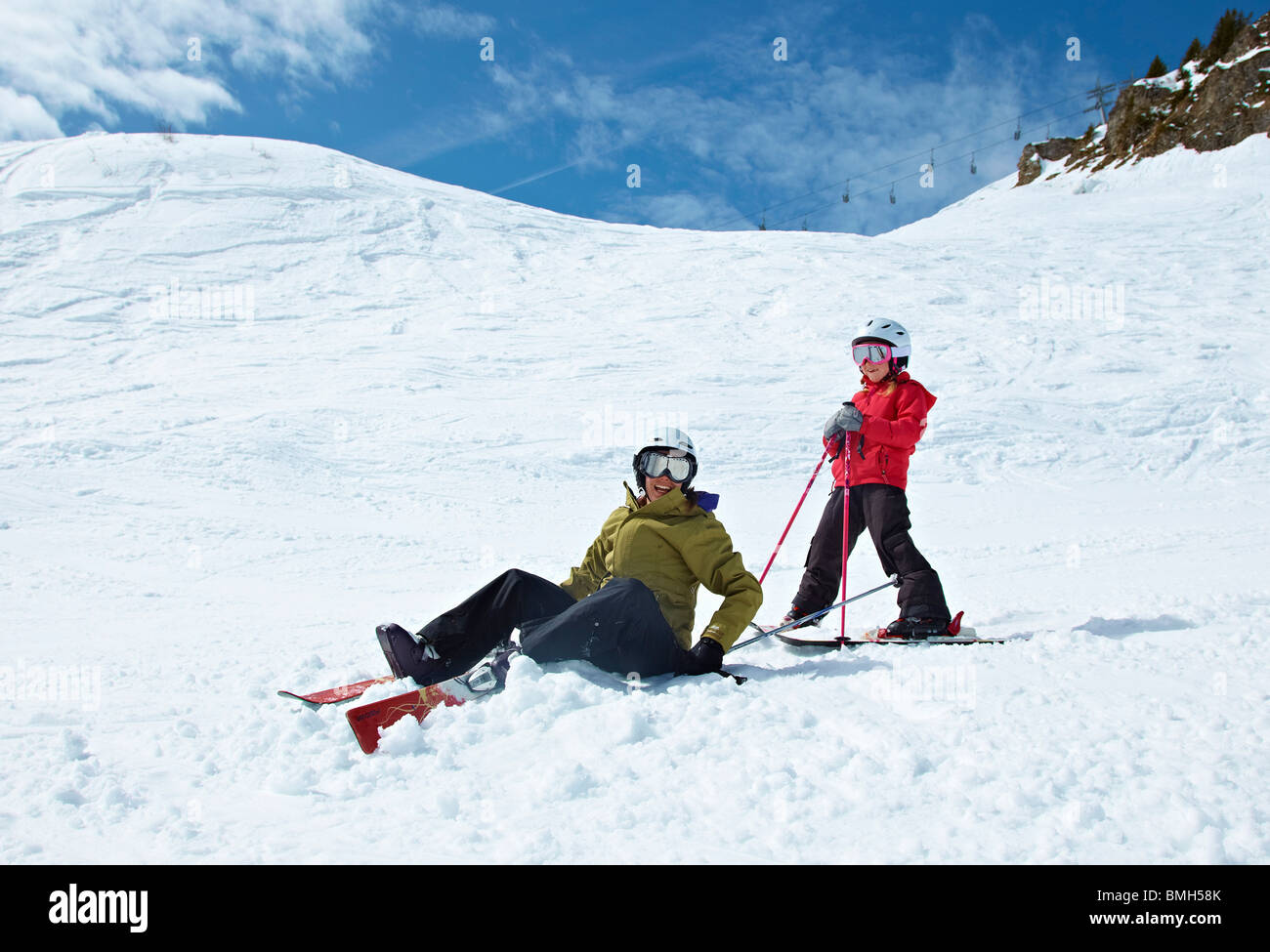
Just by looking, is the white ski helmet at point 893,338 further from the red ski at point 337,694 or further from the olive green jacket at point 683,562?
the red ski at point 337,694

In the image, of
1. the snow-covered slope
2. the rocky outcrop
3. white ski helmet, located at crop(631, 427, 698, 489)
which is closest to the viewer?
the snow-covered slope

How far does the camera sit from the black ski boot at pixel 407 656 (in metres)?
3.60

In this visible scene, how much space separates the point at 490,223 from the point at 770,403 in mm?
13694

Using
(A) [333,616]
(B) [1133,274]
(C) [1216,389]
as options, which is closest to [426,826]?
(A) [333,616]

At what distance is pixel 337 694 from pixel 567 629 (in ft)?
3.58

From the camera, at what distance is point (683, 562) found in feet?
13.1

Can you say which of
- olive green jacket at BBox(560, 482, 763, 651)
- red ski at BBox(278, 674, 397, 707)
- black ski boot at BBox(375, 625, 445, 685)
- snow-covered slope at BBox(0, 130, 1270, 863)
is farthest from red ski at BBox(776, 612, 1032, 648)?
red ski at BBox(278, 674, 397, 707)

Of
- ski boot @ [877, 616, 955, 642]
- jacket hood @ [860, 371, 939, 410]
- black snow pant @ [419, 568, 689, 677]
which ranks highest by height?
jacket hood @ [860, 371, 939, 410]

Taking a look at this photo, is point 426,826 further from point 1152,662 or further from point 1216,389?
point 1216,389

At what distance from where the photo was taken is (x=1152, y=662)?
11.5ft

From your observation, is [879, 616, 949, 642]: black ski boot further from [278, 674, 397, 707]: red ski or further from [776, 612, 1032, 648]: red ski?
[278, 674, 397, 707]: red ski

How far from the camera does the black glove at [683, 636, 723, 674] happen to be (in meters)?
3.71

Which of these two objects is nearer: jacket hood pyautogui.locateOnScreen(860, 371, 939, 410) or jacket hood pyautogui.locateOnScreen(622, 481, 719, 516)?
jacket hood pyautogui.locateOnScreen(622, 481, 719, 516)

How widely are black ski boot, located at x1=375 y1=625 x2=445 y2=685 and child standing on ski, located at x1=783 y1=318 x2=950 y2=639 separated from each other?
2.34m
